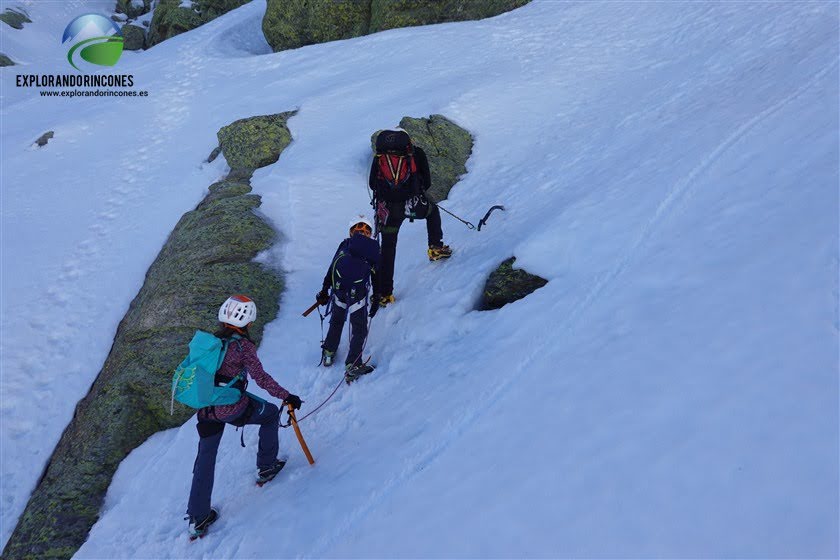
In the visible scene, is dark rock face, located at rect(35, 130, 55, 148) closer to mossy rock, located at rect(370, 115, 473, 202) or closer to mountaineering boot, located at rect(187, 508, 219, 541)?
mossy rock, located at rect(370, 115, 473, 202)

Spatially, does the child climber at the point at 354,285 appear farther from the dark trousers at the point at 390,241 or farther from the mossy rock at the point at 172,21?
the mossy rock at the point at 172,21

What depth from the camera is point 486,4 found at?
21016mm

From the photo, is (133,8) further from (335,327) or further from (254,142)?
(335,327)

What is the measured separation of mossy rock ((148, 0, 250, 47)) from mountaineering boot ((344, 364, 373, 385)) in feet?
110

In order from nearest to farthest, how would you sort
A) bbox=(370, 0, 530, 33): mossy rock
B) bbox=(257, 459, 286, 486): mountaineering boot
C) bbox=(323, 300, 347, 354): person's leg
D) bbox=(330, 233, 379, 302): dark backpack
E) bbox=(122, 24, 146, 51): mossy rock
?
bbox=(257, 459, 286, 486): mountaineering boot → bbox=(330, 233, 379, 302): dark backpack → bbox=(323, 300, 347, 354): person's leg → bbox=(370, 0, 530, 33): mossy rock → bbox=(122, 24, 146, 51): mossy rock

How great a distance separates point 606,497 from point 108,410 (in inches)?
320

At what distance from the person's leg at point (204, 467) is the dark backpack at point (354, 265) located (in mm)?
2231

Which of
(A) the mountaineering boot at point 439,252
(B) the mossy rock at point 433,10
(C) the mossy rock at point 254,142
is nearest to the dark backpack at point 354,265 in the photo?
(A) the mountaineering boot at point 439,252

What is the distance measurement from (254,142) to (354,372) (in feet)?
30.9

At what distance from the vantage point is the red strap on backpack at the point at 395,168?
775 cm

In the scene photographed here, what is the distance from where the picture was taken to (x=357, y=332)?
7.08 metres

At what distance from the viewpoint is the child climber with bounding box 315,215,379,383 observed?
22.2 ft

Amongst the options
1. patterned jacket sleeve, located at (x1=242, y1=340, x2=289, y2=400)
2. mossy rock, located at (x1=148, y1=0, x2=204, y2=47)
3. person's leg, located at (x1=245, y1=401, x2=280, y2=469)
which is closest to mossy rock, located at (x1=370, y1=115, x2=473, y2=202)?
person's leg, located at (x1=245, y1=401, x2=280, y2=469)

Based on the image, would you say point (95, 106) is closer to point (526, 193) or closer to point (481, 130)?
point (481, 130)
